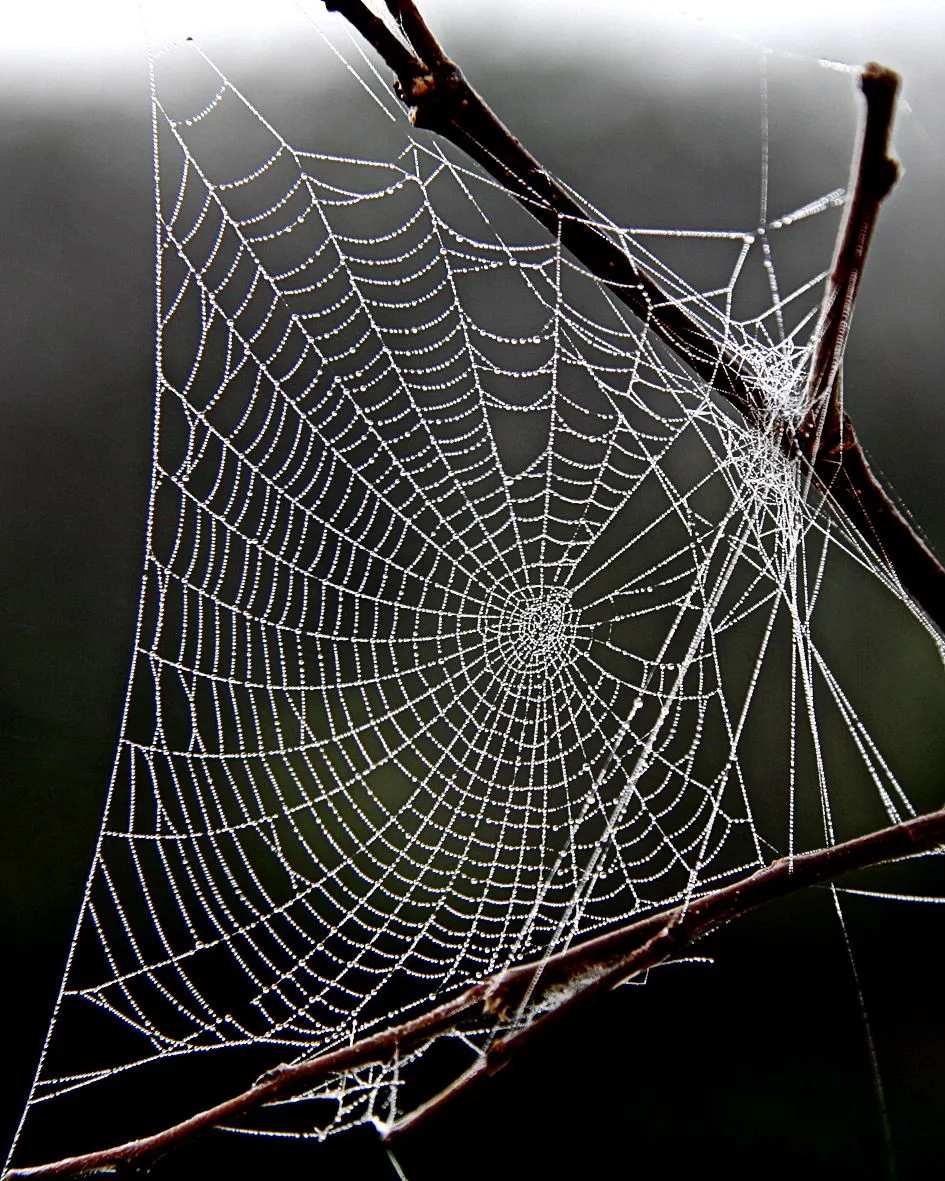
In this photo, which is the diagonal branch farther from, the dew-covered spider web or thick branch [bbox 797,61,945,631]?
the dew-covered spider web

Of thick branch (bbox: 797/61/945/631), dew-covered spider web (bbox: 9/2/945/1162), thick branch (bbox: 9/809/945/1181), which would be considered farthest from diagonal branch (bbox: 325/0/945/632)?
dew-covered spider web (bbox: 9/2/945/1162)

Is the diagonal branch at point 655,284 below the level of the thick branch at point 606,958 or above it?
above

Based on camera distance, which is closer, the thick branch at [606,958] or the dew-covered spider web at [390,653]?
the thick branch at [606,958]

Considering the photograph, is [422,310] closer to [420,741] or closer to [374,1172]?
[420,741]

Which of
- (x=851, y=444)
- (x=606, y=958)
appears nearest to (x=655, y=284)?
(x=851, y=444)

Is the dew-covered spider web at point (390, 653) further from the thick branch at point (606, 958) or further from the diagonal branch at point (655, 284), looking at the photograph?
the thick branch at point (606, 958)

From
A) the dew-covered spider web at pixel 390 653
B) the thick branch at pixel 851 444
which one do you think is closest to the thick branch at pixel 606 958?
the thick branch at pixel 851 444

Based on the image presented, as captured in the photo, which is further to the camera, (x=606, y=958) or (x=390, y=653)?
(x=390, y=653)

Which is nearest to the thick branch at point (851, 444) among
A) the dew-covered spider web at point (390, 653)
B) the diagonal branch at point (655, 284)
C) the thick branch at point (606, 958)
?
the diagonal branch at point (655, 284)

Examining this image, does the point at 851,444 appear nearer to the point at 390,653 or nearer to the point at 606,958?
the point at 606,958
